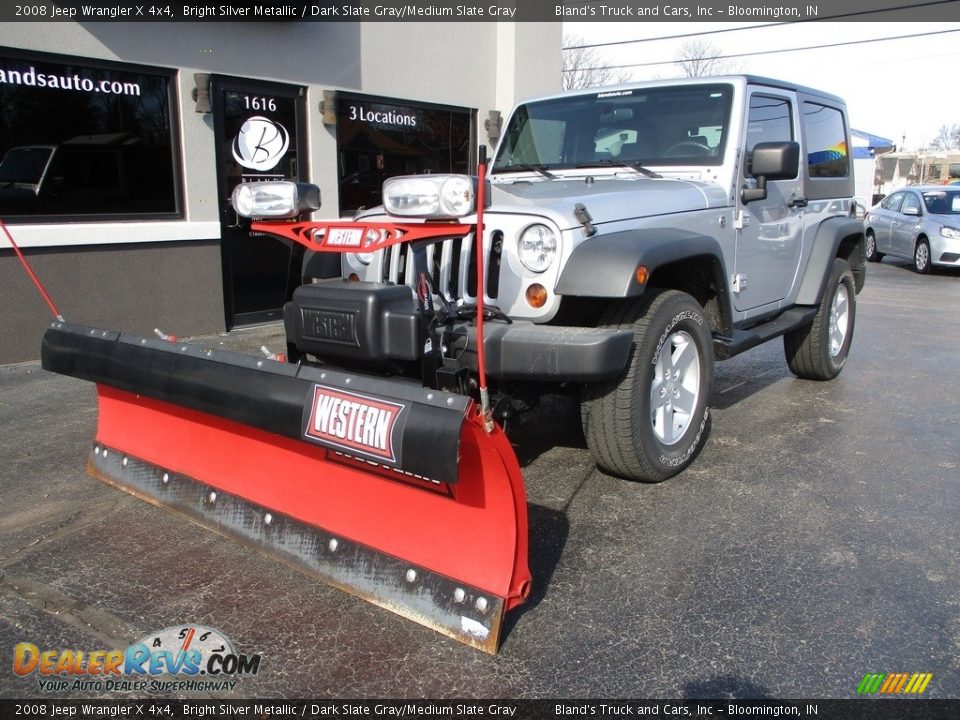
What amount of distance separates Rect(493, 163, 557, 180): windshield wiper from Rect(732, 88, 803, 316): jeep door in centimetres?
Result: 108

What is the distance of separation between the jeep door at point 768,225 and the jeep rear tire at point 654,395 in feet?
2.81

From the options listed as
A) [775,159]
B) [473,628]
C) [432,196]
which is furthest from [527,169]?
[473,628]

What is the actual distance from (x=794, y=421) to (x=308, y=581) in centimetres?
335

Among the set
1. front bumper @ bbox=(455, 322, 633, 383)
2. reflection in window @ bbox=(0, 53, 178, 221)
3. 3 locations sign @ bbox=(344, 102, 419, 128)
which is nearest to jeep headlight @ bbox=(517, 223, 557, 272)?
front bumper @ bbox=(455, 322, 633, 383)

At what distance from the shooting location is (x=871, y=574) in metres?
2.95

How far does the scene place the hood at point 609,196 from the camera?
341 cm

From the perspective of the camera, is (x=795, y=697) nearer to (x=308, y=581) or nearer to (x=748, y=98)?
(x=308, y=581)

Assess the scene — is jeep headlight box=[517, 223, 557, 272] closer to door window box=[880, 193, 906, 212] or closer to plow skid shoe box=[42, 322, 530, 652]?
plow skid shoe box=[42, 322, 530, 652]

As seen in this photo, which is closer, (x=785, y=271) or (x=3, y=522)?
(x=3, y=522)

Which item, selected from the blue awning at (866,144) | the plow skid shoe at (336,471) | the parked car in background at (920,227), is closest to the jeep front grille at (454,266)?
the plow skid shoe at (336,471)

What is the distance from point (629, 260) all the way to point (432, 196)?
91cm

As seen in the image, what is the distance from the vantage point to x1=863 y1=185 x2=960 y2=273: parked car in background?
1361cm

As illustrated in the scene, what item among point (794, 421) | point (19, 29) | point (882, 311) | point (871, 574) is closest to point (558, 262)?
point (871, 574)

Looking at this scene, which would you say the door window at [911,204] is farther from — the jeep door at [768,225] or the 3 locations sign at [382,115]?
the jeep door at [768,225]
